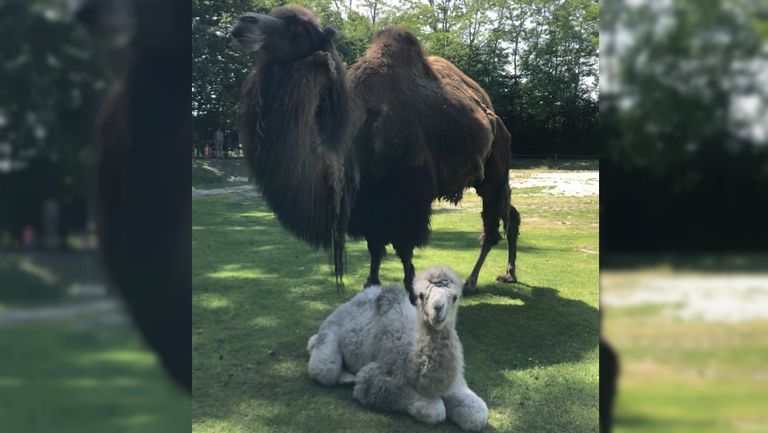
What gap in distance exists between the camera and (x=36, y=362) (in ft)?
9.52

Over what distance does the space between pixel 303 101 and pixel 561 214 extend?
1612mm

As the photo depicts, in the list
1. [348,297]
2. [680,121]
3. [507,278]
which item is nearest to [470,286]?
[507,278]

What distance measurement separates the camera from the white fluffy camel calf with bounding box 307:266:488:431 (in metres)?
2.31

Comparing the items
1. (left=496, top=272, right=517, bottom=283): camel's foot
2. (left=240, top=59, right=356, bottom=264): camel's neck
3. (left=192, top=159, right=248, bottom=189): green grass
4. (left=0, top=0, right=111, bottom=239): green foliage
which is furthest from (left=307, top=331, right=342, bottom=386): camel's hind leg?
(left=0, top=0, right=111, bottom=239): green foliage

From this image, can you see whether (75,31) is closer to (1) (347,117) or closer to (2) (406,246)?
(1) (347,117)

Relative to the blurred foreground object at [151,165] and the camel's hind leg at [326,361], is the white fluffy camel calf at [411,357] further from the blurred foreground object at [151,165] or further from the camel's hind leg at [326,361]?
the blurred foreground object at [151,165]

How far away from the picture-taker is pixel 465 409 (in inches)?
91.1

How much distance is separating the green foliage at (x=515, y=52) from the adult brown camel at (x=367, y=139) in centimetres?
10

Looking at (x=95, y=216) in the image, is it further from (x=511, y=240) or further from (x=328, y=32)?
(x=511, y=240)

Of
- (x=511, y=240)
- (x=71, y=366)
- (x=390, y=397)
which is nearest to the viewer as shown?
(x=390, y=397)

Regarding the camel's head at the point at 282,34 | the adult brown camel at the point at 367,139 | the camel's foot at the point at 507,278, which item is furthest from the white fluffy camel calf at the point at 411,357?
the camel's head at the point at 282,34

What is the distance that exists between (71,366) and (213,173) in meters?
1.38

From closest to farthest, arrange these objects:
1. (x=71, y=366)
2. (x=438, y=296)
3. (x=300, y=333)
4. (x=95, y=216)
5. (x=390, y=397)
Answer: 1. (x=438, y=296)
2. (x=390, y=397)
3. (x=95, y=216)
4. (x=300, y=333)
5. (x=71, y=366)

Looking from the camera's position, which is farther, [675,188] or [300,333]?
[300,333]
